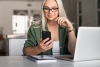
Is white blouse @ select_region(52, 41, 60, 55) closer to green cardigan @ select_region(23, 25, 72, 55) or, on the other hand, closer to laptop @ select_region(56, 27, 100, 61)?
green cardigan @ select_region(23, 25, 72, 55)

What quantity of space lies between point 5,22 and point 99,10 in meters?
5.60

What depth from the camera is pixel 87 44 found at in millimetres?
1202

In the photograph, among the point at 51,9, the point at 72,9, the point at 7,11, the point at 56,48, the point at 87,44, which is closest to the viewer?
the point at 87,44

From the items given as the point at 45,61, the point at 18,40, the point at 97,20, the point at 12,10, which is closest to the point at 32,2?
the point at 12,10

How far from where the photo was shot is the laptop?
1.16m

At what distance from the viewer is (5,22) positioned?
10.2 meters

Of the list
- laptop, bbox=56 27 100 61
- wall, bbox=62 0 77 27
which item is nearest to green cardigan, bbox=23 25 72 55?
laptop, bbox=56 27 100 61

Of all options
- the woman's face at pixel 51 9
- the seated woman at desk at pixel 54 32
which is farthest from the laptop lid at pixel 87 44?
the woman's face at pixel 51 9

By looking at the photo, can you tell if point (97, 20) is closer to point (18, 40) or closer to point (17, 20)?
point (18, 40)

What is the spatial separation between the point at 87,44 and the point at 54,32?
1.57 feet

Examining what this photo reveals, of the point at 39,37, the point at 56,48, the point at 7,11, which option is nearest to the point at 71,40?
the point at 56,48

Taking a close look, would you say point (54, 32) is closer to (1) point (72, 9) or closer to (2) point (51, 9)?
(2) point (51, 9)

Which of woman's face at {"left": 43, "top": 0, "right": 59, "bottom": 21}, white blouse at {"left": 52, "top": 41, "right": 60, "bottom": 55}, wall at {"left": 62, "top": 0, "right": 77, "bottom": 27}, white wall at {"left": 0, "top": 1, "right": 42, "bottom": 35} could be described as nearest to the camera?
woman's face at {"left": 43, "top": 0, "right": 59, "bottom": 21}

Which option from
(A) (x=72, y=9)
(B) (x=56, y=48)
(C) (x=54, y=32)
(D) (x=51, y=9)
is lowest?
(B) (x=56, y=48)
